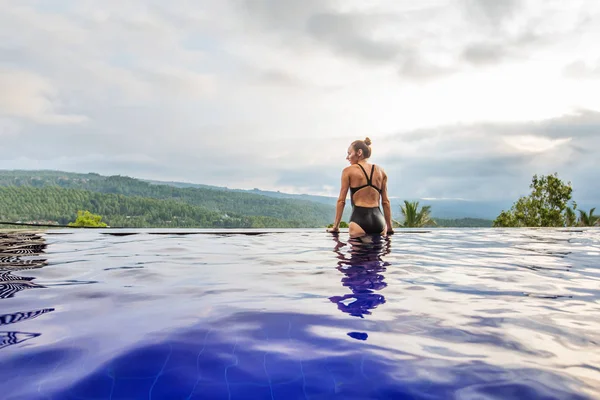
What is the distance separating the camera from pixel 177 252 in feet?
19.8

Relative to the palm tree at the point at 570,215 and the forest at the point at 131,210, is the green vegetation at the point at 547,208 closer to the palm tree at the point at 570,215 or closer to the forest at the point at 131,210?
the palm tree at the point at 570,215

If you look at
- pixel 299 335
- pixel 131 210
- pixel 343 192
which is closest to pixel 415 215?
pixel 343 192

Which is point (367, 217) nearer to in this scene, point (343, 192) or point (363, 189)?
point (363, 189)

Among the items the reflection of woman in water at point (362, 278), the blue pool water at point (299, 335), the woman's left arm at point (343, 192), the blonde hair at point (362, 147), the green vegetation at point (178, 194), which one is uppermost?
the green vegetation at point (178, 194)

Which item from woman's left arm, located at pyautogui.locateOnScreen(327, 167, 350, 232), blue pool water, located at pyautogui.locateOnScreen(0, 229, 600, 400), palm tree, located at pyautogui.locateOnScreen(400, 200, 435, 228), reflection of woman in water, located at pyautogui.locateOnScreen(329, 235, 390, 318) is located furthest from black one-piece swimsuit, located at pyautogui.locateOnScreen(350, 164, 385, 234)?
palm tree, located at pyautogui.locateOnScreen(400, 200, 435, 228)

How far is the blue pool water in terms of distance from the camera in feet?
5.08

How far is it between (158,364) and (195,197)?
11262 cm

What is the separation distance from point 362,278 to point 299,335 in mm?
1677

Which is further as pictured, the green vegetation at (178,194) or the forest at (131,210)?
the green vegetation at (178,194)

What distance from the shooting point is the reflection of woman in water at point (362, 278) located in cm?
264

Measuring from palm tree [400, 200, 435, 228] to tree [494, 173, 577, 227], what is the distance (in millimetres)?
8273

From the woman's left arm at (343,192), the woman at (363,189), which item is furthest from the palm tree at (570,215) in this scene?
the woman's left arm at (343,192)

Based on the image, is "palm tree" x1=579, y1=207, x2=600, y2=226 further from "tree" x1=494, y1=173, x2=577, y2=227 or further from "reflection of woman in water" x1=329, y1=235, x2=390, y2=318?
"reflection of woman in water" x1=329, y1=235, x2=390, y2=318

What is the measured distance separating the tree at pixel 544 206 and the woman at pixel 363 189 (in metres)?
21.6
